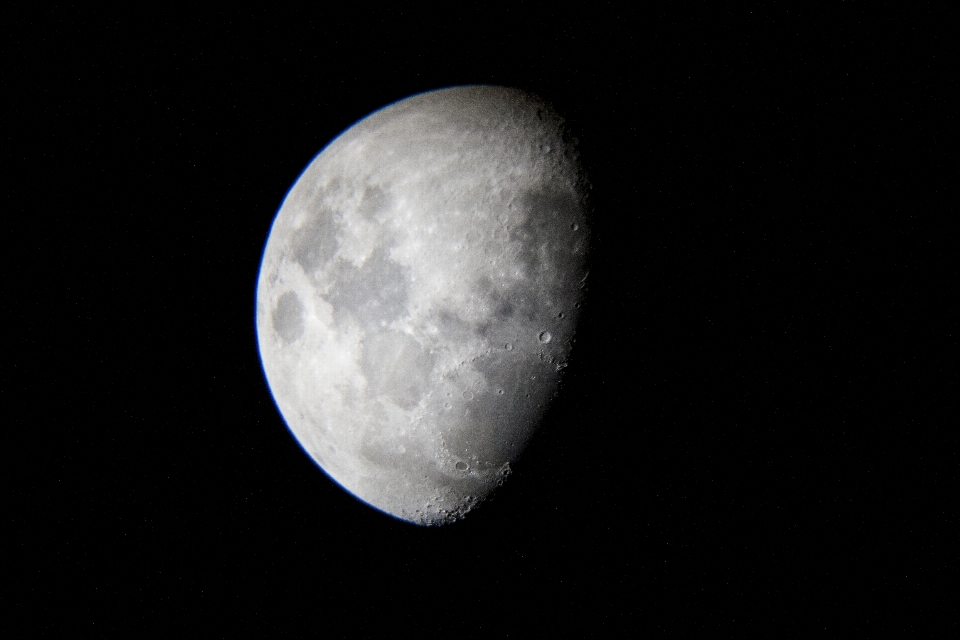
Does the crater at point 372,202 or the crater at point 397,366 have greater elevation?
the crater at point 372,202

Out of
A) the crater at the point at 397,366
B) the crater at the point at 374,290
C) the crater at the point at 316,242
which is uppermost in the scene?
the crater at the point at 316,242

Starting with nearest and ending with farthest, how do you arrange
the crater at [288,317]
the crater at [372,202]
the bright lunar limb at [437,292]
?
1. the bright lunar limb at [437,292]
2. the crater at [372,202]
3. the crater at [288,317]

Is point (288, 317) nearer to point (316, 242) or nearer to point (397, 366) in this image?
point (316, 242)

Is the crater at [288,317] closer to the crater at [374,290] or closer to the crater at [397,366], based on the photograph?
the crater at [374,290]

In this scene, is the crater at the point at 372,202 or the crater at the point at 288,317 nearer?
the crater at the point at 372,202

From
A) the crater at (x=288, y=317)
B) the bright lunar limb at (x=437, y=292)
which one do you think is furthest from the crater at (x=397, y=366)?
the crater at (x=288, y=317)

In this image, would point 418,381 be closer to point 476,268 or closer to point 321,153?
point 476,268

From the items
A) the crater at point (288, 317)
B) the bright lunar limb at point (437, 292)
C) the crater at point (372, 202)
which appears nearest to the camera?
the bright lunar limb at point (437, 292)
